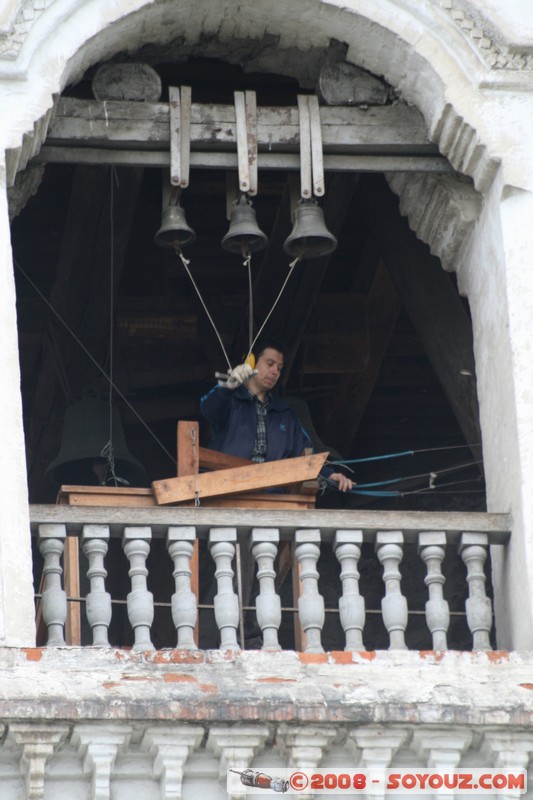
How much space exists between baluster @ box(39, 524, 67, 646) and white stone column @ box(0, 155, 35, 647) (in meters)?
0.25

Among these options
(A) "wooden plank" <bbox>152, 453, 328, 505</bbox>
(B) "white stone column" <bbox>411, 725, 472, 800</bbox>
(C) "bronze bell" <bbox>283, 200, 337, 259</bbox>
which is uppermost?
(C) "bronze bell" <bbox>283, 200, 337, 259</bbox>

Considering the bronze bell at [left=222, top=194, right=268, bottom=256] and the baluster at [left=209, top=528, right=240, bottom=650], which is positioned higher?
the bronze bell at [left=222, top=194, right=268, bottom=256]

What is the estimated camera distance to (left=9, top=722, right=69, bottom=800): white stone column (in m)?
8.05

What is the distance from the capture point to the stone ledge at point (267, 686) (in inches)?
321

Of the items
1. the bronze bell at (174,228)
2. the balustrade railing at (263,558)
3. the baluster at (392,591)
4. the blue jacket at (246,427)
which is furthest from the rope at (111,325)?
the baluster at (392,591)

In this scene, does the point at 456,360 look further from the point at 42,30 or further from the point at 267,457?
the point at 42,30

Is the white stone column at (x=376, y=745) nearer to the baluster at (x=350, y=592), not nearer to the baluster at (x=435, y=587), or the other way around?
the baluster at (x=350, y=592)

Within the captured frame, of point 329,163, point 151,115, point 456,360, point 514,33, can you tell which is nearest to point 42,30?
point 151,115

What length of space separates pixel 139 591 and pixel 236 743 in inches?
34.9

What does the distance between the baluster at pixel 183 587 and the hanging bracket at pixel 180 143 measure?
5.44ft

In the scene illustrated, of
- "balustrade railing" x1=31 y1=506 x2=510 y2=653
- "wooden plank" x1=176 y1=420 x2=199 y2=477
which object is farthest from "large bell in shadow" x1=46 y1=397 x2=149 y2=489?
"balustrade railing" x1=31 y1=506 x2=510 y2=653

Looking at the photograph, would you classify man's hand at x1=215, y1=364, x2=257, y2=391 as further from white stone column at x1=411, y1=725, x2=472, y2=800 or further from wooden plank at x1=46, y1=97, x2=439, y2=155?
white stone column at x1=411, y1=725, x2=472, y2=800

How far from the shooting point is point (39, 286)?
497 inches

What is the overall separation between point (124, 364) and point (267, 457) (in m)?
2.21
